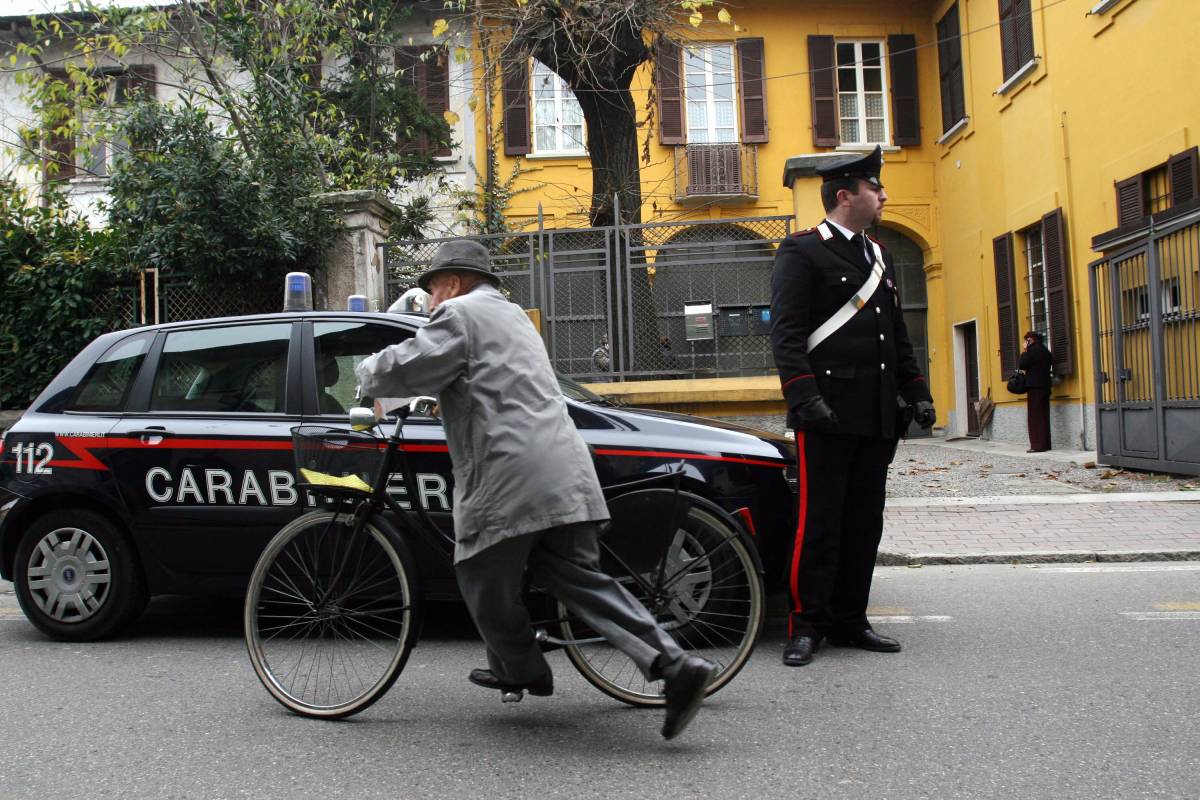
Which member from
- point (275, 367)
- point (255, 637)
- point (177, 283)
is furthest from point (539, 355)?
point (177, 283)

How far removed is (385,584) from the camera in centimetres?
378

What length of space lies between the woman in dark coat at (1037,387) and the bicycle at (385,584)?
1255cm

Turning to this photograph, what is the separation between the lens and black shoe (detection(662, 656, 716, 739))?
10.8ft

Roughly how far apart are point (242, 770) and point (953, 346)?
18.7m

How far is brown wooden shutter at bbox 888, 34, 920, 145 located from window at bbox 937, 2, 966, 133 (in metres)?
0.49

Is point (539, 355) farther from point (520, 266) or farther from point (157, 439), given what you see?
point (520, 266)

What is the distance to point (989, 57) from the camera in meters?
17.8

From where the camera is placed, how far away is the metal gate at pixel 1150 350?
33.0ft

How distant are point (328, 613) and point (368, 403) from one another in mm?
1385

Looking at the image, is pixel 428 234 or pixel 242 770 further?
pixel 428 234

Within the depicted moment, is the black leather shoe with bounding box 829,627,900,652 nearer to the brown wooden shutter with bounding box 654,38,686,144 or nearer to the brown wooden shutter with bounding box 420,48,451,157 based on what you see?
the brown wooden shutter with bounding box 654,38,686,144

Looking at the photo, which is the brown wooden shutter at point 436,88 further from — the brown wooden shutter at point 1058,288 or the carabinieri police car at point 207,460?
the carabinieri police car at point 207,460

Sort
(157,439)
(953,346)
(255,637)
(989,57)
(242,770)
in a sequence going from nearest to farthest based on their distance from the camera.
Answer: (242,770)
(255,637)
(157,439)
(989,57)
(953,346)

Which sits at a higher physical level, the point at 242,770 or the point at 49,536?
the point at 49,536
